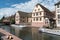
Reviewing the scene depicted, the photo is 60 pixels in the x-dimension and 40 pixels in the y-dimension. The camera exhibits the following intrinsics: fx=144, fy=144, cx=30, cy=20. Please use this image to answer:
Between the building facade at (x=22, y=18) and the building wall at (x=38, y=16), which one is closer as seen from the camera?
the building wall at (x=38, y=16)

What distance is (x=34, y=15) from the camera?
2422 inches

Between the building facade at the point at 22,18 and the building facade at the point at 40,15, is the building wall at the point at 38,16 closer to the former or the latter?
the building facade at the point at 40,15

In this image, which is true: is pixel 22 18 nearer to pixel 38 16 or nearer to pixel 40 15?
pixel 38 16

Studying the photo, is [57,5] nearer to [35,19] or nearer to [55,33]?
[55,33]

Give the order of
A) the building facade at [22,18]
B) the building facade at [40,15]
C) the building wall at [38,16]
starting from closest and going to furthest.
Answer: the building facade at [40,15] → the building wall at [38,16] → the building facade at [22,18]

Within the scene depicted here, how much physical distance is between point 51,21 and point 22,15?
35625mm

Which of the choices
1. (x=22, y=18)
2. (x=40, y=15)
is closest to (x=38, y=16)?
(x=40, y=15)

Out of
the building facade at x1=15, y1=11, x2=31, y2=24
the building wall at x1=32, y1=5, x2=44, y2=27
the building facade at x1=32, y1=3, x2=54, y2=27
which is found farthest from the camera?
the building facade at x1=15, y1=11, x2=31, y2=24

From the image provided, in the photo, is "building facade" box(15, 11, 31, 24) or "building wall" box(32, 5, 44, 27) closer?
"building wall" box(32, 5, 44, 27)

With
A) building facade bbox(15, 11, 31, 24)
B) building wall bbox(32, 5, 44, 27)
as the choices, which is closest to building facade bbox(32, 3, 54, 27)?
building wall bbox(32, 5, 44, 27)

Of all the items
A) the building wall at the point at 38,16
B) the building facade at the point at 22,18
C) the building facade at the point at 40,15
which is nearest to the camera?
the building facade at the point at 40,15

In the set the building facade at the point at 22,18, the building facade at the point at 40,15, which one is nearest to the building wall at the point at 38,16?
the building facade at the point at 40,15

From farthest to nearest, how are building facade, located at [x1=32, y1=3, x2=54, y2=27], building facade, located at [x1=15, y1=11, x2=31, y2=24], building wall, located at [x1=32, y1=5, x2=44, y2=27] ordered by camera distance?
building facade, located at [x1=15, y1=11, x2=31, y2=24], building wall, located at [x1=32, y1=5, x2=44, y2=27], building facade, located at [x1=32, y1=3, x2=54, y2=27]

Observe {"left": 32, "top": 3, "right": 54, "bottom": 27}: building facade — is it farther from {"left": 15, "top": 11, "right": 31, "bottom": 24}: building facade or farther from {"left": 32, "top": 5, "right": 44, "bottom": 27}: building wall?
{"left": 15, "top": 11, "right": 31, "bottom": 24}: building facade
